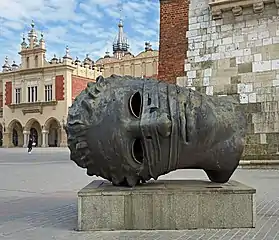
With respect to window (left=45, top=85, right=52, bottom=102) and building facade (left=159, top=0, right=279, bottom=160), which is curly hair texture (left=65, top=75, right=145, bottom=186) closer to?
building facade (left=159, top=0, right=279, bottom=160)

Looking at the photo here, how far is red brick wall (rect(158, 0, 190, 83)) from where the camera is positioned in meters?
13.6

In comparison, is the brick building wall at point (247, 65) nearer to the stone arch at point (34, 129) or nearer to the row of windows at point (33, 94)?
the row of windows at point (33, 94)

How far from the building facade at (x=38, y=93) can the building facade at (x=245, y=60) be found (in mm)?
37353

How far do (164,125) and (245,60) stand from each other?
8.60 m

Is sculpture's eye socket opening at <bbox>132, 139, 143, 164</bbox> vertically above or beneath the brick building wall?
beneath

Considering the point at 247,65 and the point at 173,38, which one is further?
the point at 173,38

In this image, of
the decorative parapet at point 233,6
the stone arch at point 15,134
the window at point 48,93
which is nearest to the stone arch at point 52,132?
the window at point 48,93

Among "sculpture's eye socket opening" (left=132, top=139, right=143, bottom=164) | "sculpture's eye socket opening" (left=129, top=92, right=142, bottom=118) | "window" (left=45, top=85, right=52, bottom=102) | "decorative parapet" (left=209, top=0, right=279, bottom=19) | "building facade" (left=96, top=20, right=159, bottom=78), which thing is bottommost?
"sculpture's eye socket opening" (left=132, top=139, right=143, bottom=164)

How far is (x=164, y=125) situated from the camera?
4.38 meters

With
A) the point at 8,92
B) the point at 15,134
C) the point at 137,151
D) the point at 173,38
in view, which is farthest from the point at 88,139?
the point at 15,134

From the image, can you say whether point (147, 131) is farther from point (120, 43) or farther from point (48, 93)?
point (120, 43)

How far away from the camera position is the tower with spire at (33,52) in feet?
176

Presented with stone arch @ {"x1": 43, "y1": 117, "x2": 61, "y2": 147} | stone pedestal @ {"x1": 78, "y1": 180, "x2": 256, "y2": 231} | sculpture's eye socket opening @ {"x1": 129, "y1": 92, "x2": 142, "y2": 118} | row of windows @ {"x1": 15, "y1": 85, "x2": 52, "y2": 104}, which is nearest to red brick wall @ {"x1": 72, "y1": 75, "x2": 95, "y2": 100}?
row of windows @ {"x1": 15, "y1": 85, "x2": 52, "y2": 104}

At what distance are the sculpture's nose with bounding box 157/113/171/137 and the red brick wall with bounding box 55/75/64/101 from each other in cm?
4679
